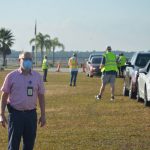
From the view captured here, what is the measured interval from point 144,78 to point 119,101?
90.1 inches

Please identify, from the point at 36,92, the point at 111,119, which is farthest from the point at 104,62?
the point at 36,92

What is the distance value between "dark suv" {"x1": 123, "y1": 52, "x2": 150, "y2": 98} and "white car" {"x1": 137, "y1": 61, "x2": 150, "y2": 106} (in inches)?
43.0

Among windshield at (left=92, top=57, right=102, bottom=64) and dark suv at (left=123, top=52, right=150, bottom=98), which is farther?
windshield at (left=92, top=57, right=102, bottom=64)

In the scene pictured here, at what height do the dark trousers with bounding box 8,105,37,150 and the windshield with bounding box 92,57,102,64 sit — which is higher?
the dark trousers with bounding box 8,105,37,150

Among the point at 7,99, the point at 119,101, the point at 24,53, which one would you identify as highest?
→ the point at 24,53

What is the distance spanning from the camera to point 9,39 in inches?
3654

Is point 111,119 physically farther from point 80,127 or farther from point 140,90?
point 140,90

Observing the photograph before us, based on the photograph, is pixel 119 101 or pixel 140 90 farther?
pixel 119 101

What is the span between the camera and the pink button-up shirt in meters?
8.83

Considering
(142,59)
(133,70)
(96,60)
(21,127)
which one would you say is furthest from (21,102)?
(96,60)

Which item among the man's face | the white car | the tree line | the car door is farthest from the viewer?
the tree line

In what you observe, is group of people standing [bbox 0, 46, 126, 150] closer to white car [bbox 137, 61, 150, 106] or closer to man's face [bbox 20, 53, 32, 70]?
man's face [bbox 20, 53, 32, 70]

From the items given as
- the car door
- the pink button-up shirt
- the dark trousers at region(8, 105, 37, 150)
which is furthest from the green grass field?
the pink button-up shirt

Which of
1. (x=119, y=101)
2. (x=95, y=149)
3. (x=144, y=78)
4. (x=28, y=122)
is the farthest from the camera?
(x=119, y=101)
